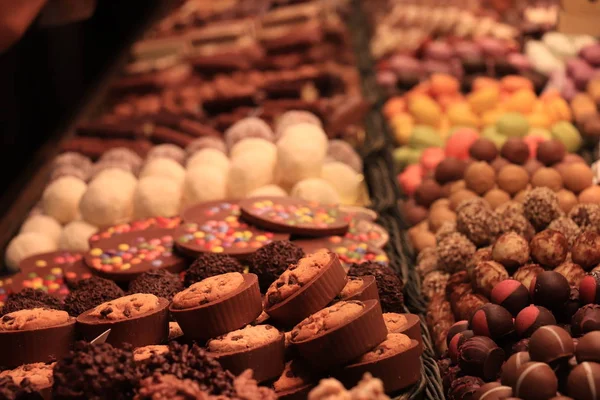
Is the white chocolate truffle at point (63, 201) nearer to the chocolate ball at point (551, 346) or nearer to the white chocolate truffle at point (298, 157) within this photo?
the white chocolate truffle at point (298, 157)

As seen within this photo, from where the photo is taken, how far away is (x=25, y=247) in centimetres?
245

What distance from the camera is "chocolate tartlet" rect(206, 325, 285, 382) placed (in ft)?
4.62

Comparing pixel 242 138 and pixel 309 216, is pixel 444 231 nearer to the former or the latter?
pixel 309 216

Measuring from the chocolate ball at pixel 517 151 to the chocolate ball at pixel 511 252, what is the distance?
0.66 metres

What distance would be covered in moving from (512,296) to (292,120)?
4.93ft

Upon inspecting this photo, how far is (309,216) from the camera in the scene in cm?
222

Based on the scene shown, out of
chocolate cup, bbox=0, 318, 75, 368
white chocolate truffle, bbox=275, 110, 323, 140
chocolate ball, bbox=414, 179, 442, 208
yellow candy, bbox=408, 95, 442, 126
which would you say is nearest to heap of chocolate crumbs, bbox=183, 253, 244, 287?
chocolate cup, bbox=0, 318, 75, 368

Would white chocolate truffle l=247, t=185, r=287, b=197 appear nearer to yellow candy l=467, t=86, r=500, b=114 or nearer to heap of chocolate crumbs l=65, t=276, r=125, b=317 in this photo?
heap of chocolate crumbs l=65, t=276, r=125, b=317

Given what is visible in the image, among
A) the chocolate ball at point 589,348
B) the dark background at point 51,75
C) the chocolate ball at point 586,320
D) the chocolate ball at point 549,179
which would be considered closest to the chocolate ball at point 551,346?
the chocolate ball at point 589,348

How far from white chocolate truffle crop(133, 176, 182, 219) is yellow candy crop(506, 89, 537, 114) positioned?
1.55 m

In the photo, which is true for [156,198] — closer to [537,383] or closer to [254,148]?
[254,148]

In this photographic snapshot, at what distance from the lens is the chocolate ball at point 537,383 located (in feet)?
4.20

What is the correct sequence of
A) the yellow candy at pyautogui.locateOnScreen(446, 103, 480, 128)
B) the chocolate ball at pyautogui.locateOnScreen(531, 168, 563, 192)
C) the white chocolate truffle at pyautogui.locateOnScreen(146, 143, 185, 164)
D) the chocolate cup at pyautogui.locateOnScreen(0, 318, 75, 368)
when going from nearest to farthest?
1. the chocolate cup at pyautogui.locateOnScreen(0, 318, 75, 368)
2. the chocolate ball at pyautogui.locateOnScreen(531, 168, 563, 192)
3. the white chocolate truffle at pyautogui.locateOnScreen(146, 143, 185, 164)
4. the yellow candy at pyautogui.locateOnScreen(446, 103, 480, 128)

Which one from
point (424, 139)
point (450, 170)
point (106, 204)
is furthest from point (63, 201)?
point (424, 139)
